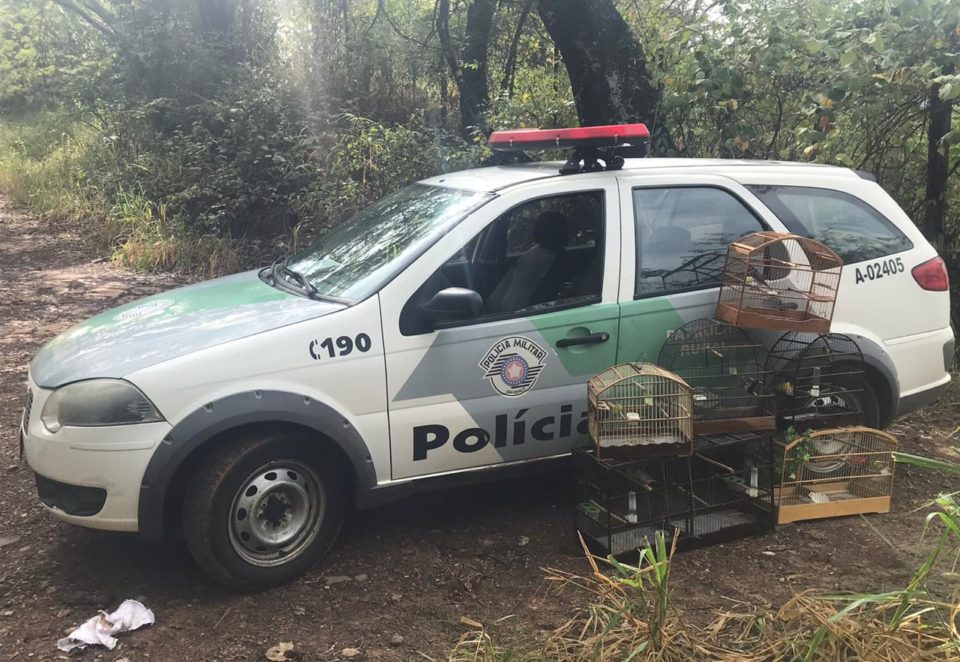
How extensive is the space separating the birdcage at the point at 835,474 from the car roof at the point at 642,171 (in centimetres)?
147

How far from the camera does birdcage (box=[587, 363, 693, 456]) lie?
11.7 feet

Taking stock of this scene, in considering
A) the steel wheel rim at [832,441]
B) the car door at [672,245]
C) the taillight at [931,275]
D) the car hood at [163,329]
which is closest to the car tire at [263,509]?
the car hood at [163,329]

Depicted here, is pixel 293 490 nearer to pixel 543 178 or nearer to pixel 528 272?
pixel 528 272

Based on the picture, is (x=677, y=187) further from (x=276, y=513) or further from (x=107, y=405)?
(x=107, y=405)

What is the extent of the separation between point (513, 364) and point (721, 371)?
3.81 feet

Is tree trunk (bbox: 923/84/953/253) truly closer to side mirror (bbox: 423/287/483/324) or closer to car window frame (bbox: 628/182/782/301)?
car window frame (bbox: 628/182/782/301)

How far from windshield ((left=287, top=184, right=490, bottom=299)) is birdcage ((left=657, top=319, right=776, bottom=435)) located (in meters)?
1.28

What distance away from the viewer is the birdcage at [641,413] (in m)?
3.57

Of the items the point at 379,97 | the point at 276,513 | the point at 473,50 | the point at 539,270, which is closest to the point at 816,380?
the point at 539,270

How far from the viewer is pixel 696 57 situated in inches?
268

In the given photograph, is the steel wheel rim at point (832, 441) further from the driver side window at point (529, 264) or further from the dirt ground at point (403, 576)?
the driver side window at point (529, 264)

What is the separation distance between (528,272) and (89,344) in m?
2.14

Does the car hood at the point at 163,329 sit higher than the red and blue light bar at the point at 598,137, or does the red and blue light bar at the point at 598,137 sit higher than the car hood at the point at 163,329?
the red and blue light bar at the point at 598,137

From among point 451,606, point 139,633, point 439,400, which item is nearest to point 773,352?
point 439,400
